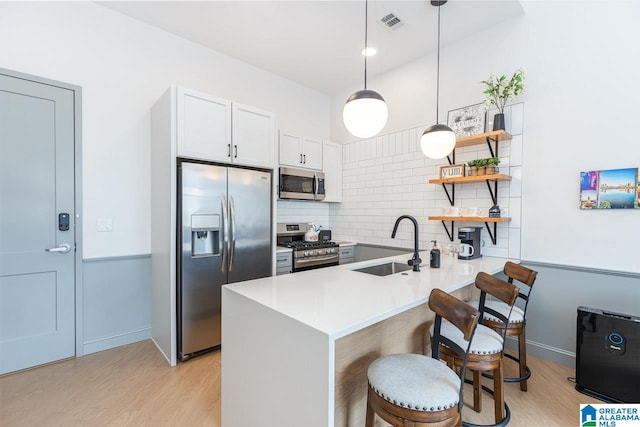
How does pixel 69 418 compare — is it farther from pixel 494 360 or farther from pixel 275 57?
pixel 275 57

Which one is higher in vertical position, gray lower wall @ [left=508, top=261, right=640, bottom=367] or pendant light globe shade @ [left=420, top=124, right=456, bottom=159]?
pendant light globe shade @ [left=420, top=124, right=456, bottom=159]

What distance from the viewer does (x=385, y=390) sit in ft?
3.90

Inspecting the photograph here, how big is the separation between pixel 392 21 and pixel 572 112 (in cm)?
180

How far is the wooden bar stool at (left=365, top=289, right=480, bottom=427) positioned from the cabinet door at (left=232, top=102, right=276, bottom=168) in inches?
90.4

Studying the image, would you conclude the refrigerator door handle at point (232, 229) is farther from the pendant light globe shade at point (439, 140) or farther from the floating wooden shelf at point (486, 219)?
Result: the floating wooden shelf at point (486, 219)

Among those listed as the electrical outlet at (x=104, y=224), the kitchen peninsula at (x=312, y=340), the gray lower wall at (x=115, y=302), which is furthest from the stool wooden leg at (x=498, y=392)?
the electrical outlet at (x=104, y=224)

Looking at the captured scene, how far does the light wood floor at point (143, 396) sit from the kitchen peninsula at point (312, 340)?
0.58m

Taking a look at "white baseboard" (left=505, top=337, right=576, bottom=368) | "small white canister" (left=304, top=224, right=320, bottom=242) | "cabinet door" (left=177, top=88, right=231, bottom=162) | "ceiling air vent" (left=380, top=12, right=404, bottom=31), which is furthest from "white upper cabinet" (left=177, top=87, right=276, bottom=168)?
"white baseboard" (left=505, top=337, right=576, bottom=368)

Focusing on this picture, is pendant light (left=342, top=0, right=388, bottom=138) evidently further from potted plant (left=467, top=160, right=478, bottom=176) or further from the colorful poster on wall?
the colorful poster on wall

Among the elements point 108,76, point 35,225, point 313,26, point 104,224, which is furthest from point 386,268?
point 108,76

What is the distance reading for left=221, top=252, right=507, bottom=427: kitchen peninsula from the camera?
3.82 feet

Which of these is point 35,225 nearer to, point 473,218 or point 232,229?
point 232,229

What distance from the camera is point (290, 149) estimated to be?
383cm

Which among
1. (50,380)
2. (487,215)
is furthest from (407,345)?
(50,380)
